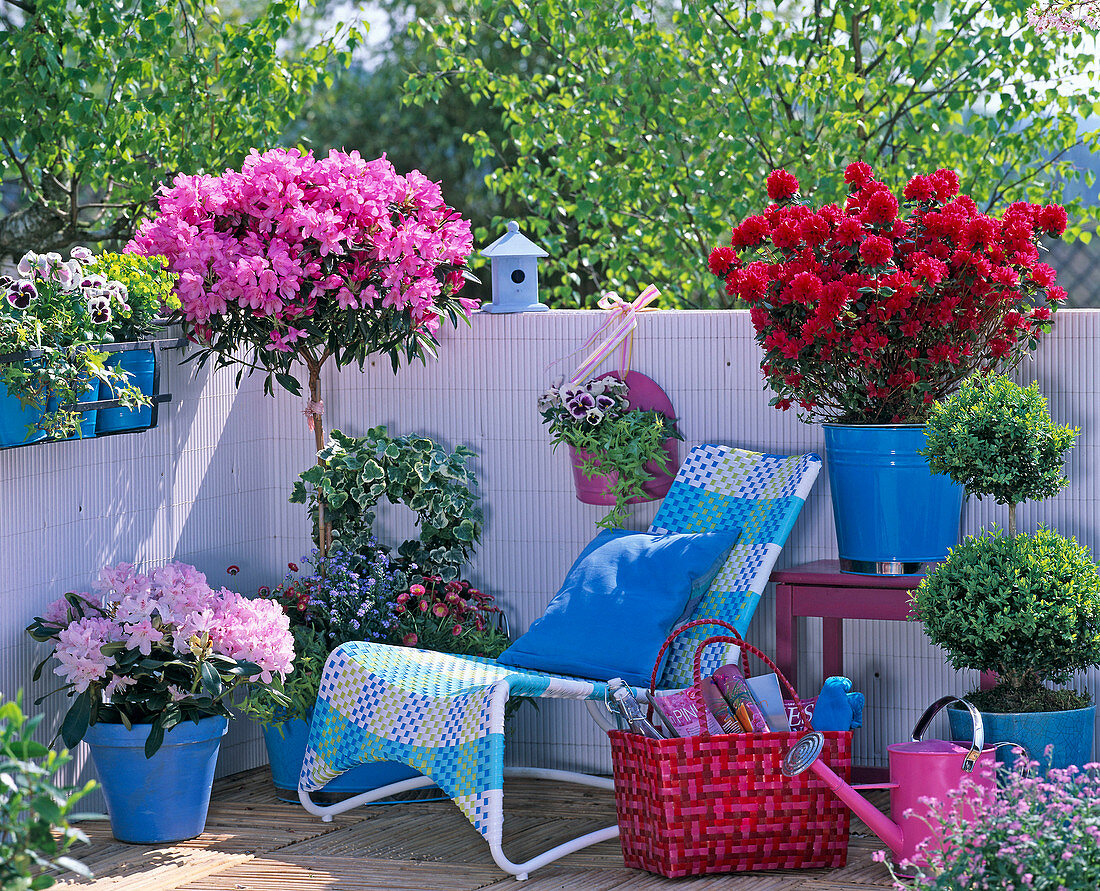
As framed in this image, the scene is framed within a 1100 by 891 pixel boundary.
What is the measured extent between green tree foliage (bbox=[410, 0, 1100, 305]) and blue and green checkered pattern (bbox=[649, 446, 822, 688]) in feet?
6.93

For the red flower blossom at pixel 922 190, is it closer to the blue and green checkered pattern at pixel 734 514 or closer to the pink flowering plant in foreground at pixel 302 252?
the blue and green checkered pattern at pixel 734 514

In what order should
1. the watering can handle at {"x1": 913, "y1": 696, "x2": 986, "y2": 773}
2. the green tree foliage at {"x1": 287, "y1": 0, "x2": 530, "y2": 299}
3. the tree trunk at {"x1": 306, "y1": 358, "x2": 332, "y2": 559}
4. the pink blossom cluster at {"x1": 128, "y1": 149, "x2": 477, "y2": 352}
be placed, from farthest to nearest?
the green tree foliage at {"x1": 287, "y1": 0, "x2": 530, "y2": 299} → the tree trunk at {"x1": 306, "y1": 358, "x2": 332, "y2": 559} → the pink blossom cluster at {"x1": 128, "y1": 149, "x2": 477, "y2": 352} → the watering can handle at {"x1": 913, "y1": 696, "x2": 986, "y2": 773}

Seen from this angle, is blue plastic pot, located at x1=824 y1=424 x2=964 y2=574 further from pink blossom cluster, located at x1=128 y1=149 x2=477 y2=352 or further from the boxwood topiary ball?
pink blossom cluster, located at x1=128 y1=149 x2=477 y2=352

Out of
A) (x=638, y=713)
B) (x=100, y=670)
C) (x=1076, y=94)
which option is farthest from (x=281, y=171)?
(x=1076, y=94)

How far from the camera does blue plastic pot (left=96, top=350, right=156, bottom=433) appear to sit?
3.26 m

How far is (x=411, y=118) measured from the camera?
1195 cm

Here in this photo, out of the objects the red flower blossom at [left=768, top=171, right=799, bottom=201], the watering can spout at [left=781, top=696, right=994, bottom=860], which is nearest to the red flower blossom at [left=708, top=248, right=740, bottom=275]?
the red flower blossom at [left=768, top=171, right=799, bottom=201]

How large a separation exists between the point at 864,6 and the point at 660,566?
10.7 feet

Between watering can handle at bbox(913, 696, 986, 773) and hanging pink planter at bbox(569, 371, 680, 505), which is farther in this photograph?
hanging pink planter at bbox(569, 371, 680, 505)

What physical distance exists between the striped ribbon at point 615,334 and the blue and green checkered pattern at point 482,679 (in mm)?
345

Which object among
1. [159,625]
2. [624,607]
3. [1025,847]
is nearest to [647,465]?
[624,607]

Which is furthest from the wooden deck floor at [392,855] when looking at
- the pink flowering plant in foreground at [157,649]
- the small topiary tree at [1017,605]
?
the small topiary tree at [1017,605]

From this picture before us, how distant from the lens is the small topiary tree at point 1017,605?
2.82 m

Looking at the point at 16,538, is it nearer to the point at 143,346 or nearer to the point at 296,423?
the point at 143,346
